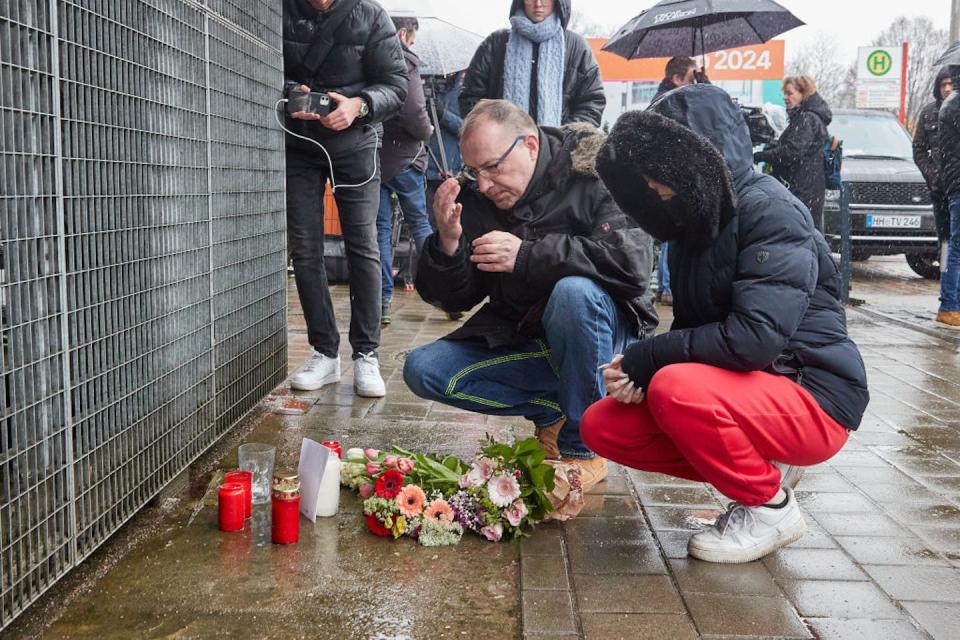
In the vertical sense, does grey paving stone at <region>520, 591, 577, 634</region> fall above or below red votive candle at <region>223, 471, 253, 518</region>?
below

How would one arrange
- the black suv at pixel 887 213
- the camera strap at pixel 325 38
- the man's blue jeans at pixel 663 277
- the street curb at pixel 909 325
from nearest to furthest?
the camera strap at pixel 325 38 → the street curb at pixel 909 325 → the man's blue jeans at pixel 663 277 → the black suv at pixel 887 213

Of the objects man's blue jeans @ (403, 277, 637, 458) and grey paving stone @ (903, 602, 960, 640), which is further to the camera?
man's blue jeans @ (403, 277, 637, 458)

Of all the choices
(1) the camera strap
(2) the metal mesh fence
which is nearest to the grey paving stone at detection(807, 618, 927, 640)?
(2) the metal mesh fence

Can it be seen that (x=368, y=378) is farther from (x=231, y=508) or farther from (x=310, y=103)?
(x=231, y=508)

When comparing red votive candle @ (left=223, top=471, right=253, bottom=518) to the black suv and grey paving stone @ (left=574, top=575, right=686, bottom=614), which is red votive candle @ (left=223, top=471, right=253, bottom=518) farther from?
the black suv

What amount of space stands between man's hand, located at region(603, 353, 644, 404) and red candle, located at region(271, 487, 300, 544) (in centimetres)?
102

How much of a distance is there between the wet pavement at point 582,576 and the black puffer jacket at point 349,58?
69.2 inches

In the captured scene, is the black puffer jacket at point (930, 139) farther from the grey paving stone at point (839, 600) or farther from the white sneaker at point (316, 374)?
the grey paving stone at point (839, 600)

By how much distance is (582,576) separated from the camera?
304 cm

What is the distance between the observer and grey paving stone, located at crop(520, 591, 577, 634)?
2674mm

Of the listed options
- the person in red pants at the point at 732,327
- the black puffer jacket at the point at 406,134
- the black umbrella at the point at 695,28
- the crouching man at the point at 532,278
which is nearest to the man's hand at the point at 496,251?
the crouching man at the point at 532,278

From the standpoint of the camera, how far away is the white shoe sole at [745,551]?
3.14 m

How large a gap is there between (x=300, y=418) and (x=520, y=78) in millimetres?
2824

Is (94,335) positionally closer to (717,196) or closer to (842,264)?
(717,196)
